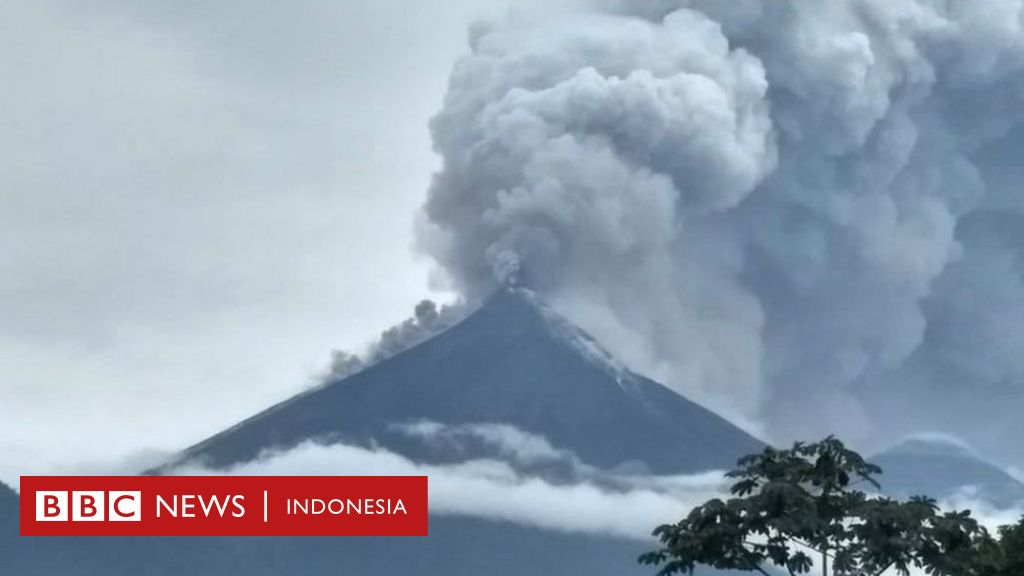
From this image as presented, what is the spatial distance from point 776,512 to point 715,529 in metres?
0.72

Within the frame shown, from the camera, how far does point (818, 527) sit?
19.4 metres

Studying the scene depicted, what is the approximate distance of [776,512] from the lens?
19469mm

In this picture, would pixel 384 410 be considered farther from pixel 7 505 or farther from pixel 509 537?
pixel 7 505

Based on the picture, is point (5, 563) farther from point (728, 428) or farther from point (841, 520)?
point (841, 520)

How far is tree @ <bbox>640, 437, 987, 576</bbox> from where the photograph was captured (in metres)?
19.4

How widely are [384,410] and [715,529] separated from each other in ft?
404

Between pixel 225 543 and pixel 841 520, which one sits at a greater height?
pixel 225 543

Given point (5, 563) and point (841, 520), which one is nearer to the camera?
point (841, 520)

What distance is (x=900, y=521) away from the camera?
19750 millimetres

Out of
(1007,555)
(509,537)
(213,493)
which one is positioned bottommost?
(1007,555)

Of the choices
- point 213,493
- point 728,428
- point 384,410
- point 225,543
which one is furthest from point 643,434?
point 213,493

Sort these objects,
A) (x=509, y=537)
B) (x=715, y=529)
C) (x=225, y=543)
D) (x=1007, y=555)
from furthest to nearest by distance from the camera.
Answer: (x=225, y=543), (x=509, y=537), (x=1007, y=555), (x=715, y=529)

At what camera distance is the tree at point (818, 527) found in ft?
63.7

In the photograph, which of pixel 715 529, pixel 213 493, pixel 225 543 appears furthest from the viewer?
pixel 225 543
